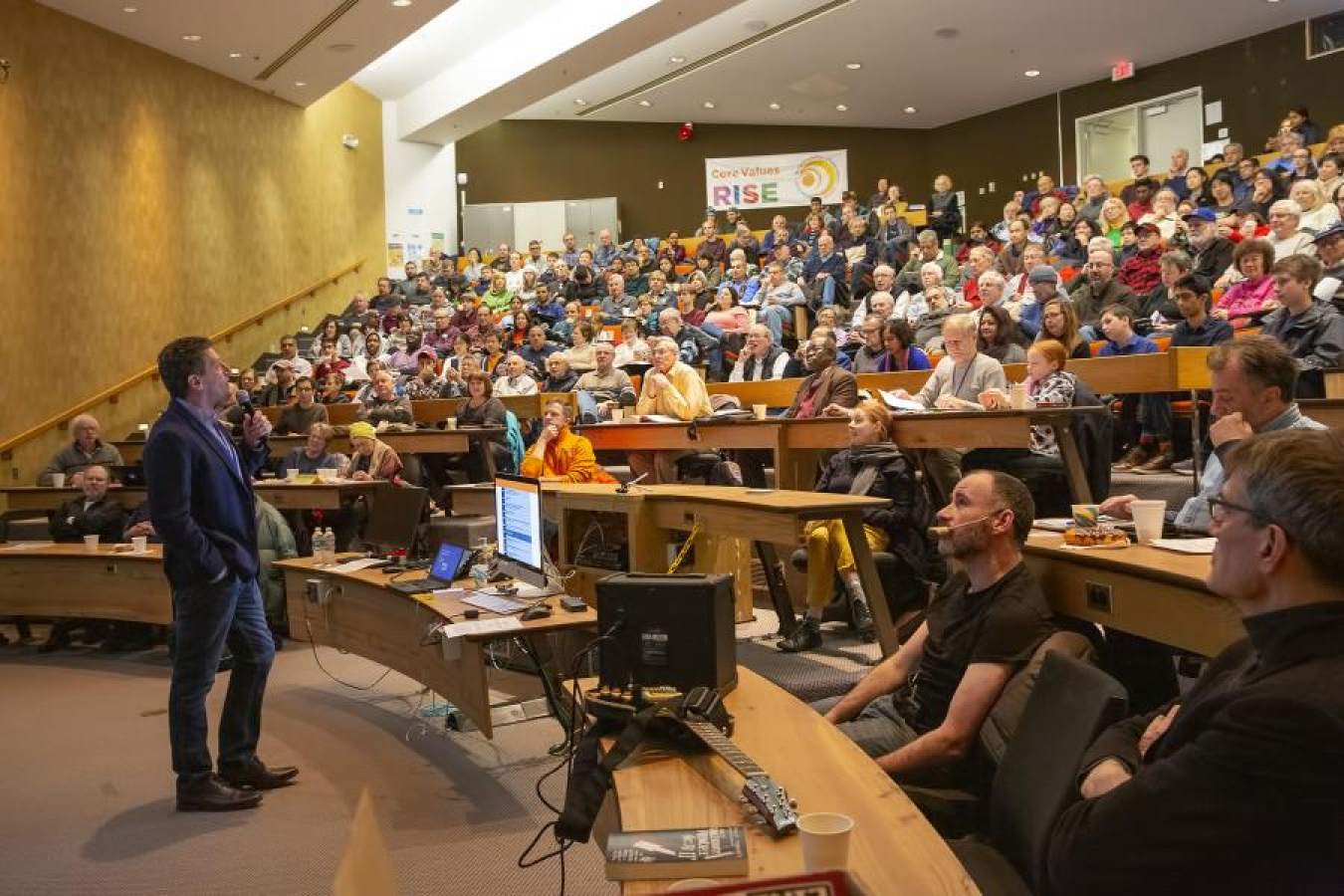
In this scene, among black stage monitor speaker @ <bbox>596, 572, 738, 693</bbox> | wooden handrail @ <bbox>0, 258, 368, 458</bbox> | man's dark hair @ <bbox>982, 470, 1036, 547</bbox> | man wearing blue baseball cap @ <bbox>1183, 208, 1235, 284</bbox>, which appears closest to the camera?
black stage monitor speaker @ <bbox>596, 572, 738, 693</bbox>

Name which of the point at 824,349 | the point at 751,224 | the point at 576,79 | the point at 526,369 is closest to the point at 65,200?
the point at 526,369

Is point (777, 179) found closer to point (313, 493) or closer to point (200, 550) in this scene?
point (313, 493)

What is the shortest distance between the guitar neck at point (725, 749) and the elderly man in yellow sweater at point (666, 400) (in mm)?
4829

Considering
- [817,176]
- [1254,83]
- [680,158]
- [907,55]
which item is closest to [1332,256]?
[1254,83]

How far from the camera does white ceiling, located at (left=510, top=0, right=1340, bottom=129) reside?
12.9m

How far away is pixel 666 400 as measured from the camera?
273 inches

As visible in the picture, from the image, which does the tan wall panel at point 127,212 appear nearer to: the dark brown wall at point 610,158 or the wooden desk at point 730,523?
the dark brown wall at point 610,158

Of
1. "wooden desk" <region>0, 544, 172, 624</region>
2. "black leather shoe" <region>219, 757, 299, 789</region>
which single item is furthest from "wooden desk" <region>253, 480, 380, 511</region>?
"black leather shoe" <region>219, 757, 299, 789</region>

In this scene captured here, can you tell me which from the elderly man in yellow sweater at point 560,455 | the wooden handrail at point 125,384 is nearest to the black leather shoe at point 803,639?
the elderly man in yellow sweater at point 560,455

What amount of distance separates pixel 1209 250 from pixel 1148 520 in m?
6.02

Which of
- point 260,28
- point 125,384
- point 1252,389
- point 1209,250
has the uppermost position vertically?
point 260,28

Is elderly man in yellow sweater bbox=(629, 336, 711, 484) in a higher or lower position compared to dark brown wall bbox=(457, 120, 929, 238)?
lower

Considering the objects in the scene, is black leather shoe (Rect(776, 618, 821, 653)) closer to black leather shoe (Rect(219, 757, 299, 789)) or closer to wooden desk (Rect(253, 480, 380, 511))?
black leather shoe (Rect(219, 757, 299, 789))

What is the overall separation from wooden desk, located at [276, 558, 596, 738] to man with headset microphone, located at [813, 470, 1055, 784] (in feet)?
3.10
